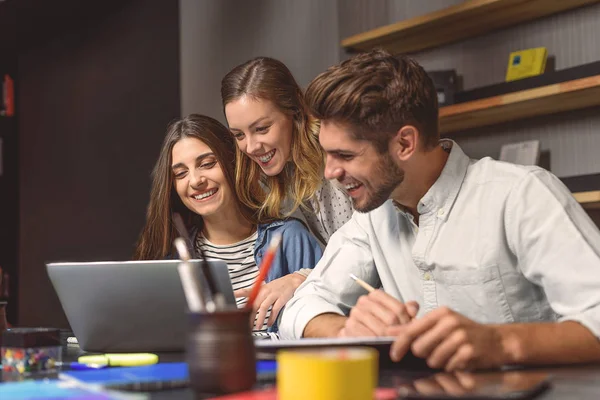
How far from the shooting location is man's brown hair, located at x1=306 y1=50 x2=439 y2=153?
1.52 meters

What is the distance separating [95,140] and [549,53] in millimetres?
2728

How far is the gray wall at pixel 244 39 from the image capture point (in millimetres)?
3832

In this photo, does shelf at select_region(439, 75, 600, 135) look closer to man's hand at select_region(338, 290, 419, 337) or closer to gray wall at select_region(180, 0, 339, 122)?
gray wall at select_region(180, 0, 339, 122)

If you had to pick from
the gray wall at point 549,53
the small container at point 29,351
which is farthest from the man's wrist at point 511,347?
the gray wall at point 549,53

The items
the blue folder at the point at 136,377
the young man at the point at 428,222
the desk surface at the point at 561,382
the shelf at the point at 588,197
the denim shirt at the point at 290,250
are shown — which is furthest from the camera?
the shelf at the point at 588,197

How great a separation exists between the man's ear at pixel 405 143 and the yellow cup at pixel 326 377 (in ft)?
2.73

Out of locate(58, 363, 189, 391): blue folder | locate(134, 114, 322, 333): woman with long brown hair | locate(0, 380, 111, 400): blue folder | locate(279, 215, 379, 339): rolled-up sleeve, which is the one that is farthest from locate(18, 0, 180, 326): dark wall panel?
locate(0, 380, 111, 400): blue folder

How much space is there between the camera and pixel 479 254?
147 cm

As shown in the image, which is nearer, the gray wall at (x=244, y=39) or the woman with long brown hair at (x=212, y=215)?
the woman with long brown hair at (x=212, y=215)

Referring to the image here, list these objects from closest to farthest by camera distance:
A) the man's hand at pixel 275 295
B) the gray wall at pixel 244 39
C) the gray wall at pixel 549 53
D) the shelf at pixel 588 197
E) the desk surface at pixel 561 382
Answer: the desk surface at pixel 561 382
the man's hand at pixel 275 295
the shelf at pixel 588 197
the gray wall at pixel 549 53
the gray wall at pixel 244 39

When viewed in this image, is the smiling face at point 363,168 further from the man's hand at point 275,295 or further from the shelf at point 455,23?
the shelf at point 455,23

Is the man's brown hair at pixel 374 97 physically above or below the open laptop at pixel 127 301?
above

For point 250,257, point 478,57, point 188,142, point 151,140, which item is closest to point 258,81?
point 188,142

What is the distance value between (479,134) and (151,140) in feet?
6.89
